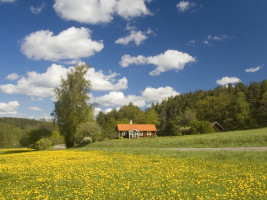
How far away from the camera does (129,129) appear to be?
78750 millimetres

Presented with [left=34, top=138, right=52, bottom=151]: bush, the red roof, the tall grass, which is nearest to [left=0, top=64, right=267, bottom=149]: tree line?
[left=34, top=138, right=52, bottom=151]: bush

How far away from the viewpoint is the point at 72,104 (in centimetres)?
4912

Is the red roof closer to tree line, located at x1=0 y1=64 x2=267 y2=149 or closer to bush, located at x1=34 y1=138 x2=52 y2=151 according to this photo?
tree line, located at x1=0 y1=64 x2=267 y2=149

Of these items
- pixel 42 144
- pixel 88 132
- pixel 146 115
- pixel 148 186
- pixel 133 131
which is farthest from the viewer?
pixel 146 115

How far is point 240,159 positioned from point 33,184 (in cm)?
1366

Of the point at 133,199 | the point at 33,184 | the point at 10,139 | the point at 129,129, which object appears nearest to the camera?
the point at 133,199

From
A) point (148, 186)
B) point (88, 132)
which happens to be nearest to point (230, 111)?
point (88, 132)

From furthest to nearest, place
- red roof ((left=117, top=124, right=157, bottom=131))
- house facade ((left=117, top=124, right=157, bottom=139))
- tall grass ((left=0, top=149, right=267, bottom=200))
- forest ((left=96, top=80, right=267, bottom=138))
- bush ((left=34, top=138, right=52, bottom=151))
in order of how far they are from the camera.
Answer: forest ((left=96, top=80, right=267, bottom=138))
red roof ((left=117, top=124, right=157, bottom=131))
house facade ((left=117, top=124, right=157, bottom=139))
bush ((left=34, top=138, right=52, bottom=151))
tall grass ((left=0, top=149, right=267, bottom=200))

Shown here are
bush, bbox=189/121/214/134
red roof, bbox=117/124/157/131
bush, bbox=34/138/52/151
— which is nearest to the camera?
bush, bbox=34/138/52/151

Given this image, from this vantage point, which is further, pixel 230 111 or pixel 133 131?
Result: pixel 230 111

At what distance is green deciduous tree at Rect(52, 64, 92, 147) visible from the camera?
4866 cm

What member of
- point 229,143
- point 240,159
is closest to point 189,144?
point 229,143

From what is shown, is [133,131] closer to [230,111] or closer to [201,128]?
[201,128]

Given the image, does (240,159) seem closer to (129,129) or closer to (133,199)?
(133,199)
